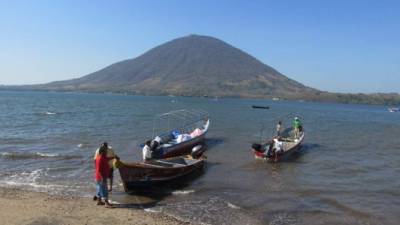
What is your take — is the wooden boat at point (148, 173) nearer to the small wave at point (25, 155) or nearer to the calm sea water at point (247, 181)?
the calm sea water at point (247, 181)

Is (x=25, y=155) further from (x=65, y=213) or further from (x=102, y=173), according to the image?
(x=65, y=213)

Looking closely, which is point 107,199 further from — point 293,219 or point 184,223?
point 293,219

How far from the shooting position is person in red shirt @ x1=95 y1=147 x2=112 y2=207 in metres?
13.4

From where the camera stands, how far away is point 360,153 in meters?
29.0

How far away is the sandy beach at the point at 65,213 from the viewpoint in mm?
11672

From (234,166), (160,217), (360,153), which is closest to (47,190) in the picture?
(160,217)

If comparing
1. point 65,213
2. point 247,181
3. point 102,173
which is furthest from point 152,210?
point 247,181

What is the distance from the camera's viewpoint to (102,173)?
13445mm

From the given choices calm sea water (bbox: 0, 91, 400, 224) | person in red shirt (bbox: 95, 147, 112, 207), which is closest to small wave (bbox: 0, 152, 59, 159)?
calm sea water (bbox: 0, 91, 400, 224)

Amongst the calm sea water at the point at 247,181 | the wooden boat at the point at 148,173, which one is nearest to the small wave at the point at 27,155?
the calm sea water at the point at 247,181

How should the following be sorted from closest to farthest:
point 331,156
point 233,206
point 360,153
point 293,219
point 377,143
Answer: point 293,219
point 233,206
point 331,156
point 360,153
point 377,143

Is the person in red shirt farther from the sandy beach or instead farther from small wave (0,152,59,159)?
small wave (0,152,59,159)

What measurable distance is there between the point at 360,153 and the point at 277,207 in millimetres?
16376

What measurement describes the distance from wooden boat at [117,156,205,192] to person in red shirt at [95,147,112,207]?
2.97 ft
